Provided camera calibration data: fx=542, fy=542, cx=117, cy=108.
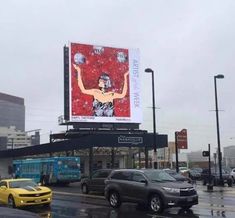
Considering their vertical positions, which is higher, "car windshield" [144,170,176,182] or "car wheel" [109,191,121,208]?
"car windshield" [144,170,176,182]

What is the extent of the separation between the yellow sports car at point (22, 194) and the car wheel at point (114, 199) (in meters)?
2.82

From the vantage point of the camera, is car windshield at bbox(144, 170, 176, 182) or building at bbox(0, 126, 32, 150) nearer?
car windshield at bbox(144, 170, 176, 182)

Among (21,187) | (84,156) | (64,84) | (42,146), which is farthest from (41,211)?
(84,156)

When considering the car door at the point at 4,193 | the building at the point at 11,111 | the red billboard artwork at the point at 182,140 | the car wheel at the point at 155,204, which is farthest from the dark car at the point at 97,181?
the building at the point at 11,111

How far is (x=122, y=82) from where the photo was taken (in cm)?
6328

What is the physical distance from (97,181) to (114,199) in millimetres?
10782

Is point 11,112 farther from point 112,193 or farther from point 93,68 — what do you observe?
point 112,193

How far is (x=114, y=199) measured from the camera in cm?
2330

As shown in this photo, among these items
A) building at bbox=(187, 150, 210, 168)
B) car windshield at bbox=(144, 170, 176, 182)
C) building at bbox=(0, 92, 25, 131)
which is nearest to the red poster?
car windshield at bbox=(144, 170, 176, 182)

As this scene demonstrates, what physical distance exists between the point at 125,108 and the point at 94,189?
2903 cm

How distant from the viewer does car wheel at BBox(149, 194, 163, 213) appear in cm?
2080

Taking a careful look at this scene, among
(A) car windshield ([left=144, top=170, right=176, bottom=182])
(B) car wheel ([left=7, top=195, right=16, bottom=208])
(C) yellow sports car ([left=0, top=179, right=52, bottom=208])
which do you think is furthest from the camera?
(B) car wheel ([left=7, top=195, right=16, bottom=208])

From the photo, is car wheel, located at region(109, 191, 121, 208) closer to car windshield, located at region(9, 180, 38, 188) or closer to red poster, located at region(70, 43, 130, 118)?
car windshield, located at region(9, 180, 38, 188)

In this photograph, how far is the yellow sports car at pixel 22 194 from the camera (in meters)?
23.3
